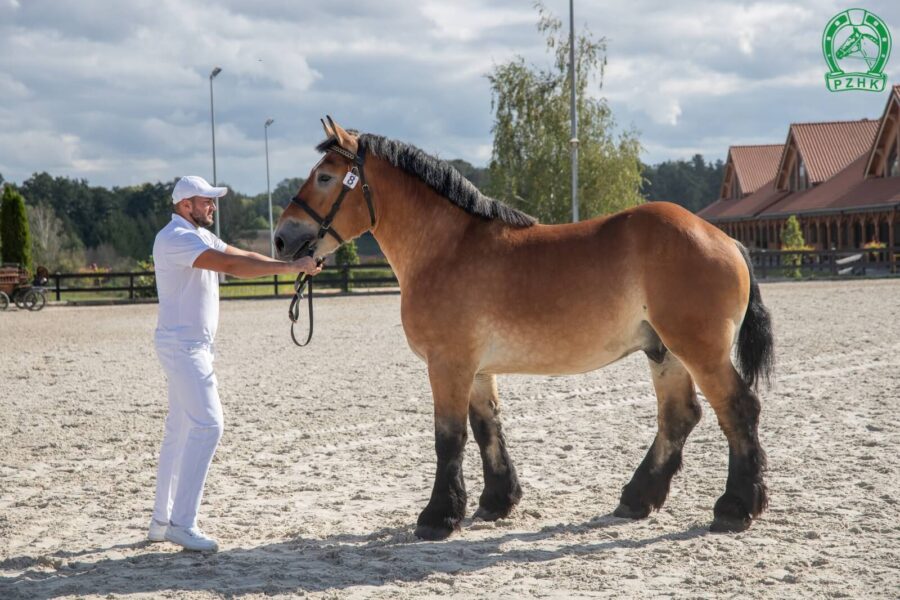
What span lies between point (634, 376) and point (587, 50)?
2994 cm

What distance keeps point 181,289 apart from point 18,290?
81.8ft

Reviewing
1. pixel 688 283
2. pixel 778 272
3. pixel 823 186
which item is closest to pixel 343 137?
pixel 688 283

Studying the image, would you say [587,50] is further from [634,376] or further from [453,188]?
[453,188]

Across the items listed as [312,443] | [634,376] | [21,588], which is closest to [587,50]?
[634,376]

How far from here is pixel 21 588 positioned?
401 cm

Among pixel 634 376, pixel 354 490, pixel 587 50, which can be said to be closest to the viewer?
pixel 354 490

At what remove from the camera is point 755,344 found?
4.92 metres

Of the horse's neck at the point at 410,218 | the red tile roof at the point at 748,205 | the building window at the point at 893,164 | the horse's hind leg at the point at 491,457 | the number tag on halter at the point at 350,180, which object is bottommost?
the horse's hind leg at the point at 491,457

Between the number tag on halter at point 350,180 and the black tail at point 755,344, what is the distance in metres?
2.17

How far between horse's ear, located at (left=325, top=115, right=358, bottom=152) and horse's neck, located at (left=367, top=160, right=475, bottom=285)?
155 mm

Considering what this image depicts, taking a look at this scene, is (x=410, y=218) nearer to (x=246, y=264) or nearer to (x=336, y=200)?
(x=336, y=200)

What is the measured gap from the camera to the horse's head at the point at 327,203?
4824 millimetres

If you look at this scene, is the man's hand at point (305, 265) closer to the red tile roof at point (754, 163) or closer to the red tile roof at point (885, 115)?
the red tile roof at point (885, 115)

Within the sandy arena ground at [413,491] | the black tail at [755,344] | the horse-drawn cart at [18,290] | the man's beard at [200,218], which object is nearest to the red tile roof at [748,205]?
the horse-drawn cart at [18,290]
